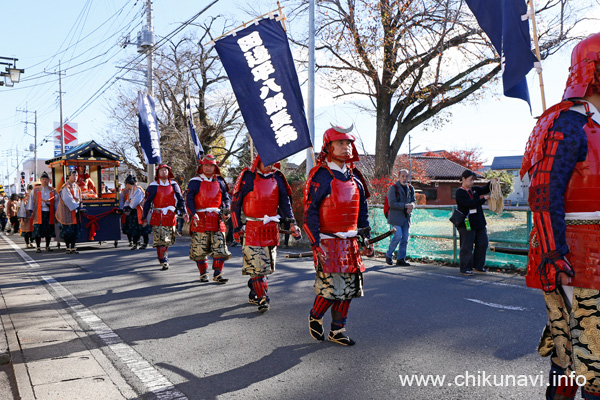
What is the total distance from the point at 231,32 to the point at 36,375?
403 cm

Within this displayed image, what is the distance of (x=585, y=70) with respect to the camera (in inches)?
98.9

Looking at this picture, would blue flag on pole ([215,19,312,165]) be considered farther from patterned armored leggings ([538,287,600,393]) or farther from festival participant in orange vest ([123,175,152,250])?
festival participant in orange vest ([123,175,152,250])

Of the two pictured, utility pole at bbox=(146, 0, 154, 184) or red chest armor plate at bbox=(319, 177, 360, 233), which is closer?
red chest armor plate at bbox=(319, 177, 360, 233)

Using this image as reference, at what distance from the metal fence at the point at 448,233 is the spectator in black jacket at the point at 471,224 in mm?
506

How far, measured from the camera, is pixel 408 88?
18.0m

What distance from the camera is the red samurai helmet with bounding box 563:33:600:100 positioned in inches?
97.7

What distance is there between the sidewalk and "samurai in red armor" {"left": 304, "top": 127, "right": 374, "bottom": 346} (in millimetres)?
1870

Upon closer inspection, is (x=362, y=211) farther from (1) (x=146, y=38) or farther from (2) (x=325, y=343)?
(1) (x=146, y=38)

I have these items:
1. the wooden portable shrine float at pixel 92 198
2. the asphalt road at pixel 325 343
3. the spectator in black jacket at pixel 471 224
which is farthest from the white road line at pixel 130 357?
the wooden portable shrine float at pixel 92 198

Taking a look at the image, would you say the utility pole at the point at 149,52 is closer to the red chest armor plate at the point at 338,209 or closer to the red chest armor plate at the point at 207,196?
the red chest armor plate at the point at 207,196

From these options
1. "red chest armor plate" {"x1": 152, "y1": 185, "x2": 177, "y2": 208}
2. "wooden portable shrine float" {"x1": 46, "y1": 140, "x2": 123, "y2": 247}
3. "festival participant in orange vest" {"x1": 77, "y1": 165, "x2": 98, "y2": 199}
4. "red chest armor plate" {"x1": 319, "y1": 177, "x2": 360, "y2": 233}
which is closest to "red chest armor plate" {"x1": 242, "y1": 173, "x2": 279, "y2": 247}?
"red chest armor plate" {"x1": 319, "y1": 177, "x2": 360, "y2": 233}

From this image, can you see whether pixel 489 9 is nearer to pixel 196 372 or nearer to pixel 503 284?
pixel 503 284

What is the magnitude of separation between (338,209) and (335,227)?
0.17 metres

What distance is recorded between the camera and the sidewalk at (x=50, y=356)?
3.49 meters
